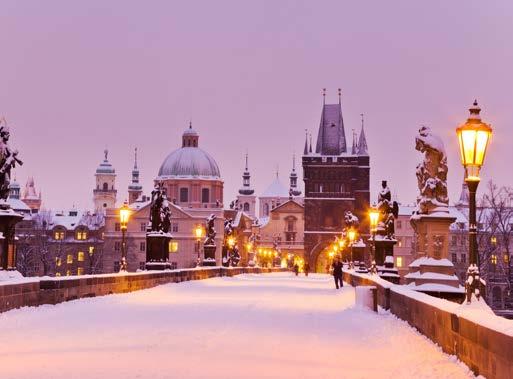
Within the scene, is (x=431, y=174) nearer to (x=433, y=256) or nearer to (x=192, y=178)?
(x=433, y=256)

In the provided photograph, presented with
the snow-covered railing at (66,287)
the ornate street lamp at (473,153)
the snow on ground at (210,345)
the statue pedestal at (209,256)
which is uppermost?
the ornate street lamp at (473,153)

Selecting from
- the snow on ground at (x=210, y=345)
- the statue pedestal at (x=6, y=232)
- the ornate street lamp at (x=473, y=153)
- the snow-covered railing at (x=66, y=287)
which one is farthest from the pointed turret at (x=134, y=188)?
the ornate street lamp at (x=473, y=153)

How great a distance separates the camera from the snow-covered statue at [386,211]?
38312 mm

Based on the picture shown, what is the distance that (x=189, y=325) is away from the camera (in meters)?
16.0

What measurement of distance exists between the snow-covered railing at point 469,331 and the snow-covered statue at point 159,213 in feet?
79.7

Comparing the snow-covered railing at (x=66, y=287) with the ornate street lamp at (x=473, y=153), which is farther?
the snow-covered railing at (x=66, y=287)

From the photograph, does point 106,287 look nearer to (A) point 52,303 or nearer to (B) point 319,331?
(A) point 52,303

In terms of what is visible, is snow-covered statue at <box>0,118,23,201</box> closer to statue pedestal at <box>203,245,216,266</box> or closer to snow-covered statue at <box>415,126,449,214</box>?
snow-covered statue at <box>415,126,449,214</box>

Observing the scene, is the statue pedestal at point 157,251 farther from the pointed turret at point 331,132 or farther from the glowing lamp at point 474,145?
the pointed turret at point 331,132

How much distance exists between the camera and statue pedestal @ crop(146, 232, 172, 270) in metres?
40.2

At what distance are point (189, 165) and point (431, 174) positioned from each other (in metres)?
119

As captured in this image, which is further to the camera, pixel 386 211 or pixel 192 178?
pixel 192 178

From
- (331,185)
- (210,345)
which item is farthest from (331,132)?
(210,345)

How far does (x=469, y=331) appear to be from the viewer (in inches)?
395
